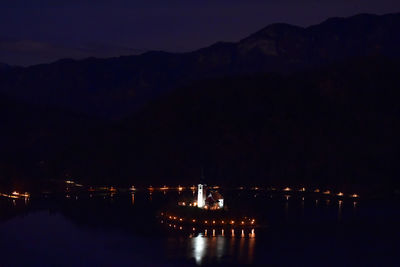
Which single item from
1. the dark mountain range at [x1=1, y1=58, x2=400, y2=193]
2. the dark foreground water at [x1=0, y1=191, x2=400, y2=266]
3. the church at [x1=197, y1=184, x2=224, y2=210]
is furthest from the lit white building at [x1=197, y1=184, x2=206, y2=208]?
the dark mountain range at [x1=1, y1=58, x2=400, y2=193]

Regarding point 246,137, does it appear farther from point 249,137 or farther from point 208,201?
point 208,201

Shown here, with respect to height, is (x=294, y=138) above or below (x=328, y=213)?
above

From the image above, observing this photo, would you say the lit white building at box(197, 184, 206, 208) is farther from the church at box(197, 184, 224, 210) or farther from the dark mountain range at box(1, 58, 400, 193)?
the dark mountain range at box(1, 58, 400, 193)

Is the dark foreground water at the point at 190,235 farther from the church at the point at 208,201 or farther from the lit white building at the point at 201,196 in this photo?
the lit white building at the point at 201,196

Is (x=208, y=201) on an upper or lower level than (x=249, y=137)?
lower

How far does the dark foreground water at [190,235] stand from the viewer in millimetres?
60522

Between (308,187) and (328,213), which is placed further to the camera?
(308,187)

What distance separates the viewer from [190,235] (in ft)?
220

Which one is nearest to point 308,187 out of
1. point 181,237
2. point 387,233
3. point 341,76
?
point 387,233

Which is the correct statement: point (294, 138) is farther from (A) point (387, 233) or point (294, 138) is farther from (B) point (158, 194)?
(A) point (387, 233)

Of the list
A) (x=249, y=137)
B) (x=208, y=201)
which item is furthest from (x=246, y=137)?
(x=208, y=201)

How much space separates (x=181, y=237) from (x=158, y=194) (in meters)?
37.3

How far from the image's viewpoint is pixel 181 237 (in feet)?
218

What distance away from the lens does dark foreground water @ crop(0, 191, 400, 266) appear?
60.5 m
